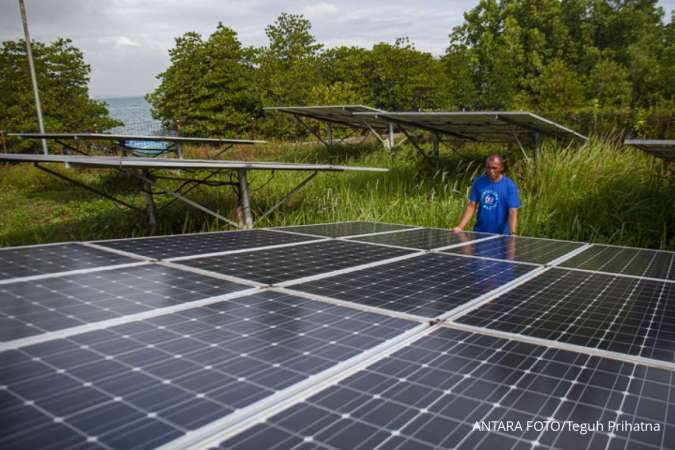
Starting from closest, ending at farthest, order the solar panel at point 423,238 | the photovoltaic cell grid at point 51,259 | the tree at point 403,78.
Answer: the photovoltaic cell grid at point 51,259 → the solar panel at point 423,238 → the tree at point 403,78

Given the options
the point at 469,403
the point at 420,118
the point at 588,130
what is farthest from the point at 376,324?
the point at 588,130

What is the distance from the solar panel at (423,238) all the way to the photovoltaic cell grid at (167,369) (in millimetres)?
2096

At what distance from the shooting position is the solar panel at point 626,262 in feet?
11.1

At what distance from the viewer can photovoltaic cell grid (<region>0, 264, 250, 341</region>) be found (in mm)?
2221

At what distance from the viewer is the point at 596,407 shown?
1.54 m

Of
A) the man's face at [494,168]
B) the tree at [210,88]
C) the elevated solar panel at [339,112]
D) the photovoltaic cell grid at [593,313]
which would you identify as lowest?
the photovoltaic cell grid at [593,313]

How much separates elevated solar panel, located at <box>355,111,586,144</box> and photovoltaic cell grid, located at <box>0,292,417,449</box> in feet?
28.5

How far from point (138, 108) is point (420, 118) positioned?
133ft

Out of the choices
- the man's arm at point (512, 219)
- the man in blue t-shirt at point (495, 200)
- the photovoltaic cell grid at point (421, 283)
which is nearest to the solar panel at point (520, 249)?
the photovoltaic cell grid at point (421, 283)

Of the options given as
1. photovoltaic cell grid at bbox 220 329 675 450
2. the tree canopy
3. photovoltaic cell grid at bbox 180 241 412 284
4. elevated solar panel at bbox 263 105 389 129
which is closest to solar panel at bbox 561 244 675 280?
photovoltaic cell grid at bbox 180 241 412 284

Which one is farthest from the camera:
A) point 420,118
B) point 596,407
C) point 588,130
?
point 588,130

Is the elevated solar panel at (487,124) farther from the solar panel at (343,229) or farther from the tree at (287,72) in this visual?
the tree at (287,72)

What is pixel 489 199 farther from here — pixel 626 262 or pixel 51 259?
pixel 51 259

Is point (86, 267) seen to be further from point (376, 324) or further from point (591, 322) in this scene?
point (591, 322)
